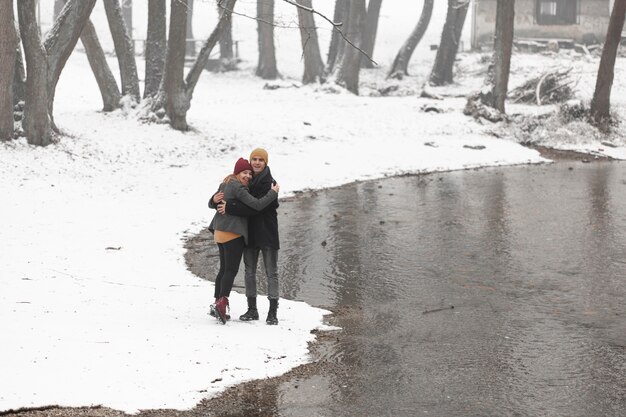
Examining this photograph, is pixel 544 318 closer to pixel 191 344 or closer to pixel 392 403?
pixel 392 403

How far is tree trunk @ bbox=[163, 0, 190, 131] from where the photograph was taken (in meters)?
22.0

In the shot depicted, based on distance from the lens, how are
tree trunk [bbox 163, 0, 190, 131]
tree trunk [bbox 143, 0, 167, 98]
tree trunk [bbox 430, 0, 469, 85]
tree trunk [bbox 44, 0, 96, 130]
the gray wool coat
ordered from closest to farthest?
1. the gray wool coat
2. tree trunk [bbox 44, 0, 96, 130]
3. tree trunk [bbox 163, 0, 190, 131]
4. tree trunk [bbox 143, 0, 167, 98]
5. tree trunk [bbox 430, 0, 469, 85]

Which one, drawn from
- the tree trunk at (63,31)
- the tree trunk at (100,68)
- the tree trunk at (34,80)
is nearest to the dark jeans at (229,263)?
the tree trunk at (34,80)

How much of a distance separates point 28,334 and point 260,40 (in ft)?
116

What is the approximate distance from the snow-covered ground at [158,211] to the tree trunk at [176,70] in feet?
1.67

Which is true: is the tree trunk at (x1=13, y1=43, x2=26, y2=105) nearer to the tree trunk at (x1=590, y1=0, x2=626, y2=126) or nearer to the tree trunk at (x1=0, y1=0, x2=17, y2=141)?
the tree trunk at (x1=0, y1=0, x2=17, y2=141)

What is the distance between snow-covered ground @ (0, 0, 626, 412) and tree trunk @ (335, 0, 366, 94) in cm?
120

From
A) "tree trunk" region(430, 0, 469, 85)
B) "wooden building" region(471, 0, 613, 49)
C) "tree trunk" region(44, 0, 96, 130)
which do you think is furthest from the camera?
"wooden building" region(471, 0, 613, 49)

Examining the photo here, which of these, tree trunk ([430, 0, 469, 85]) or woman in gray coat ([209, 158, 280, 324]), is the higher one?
tree trunk ([430, 0, 469, 85])

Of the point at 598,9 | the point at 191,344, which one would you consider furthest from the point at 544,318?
the point at 598,9

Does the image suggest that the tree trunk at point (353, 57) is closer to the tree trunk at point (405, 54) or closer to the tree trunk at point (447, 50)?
the tree trunk at point (447, 50)

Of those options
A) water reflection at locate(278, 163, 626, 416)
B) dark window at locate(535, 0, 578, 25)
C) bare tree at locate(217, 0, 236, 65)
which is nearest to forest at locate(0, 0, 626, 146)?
water reflection at locate(278, 163, 626, 416)

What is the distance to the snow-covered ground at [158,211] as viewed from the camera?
7.87m

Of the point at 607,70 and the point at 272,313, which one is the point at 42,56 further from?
the point at 607,70
